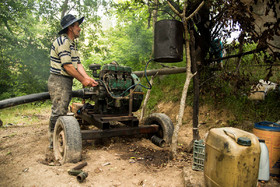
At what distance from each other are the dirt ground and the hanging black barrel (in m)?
1.82

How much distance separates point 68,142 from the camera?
2.89 meters

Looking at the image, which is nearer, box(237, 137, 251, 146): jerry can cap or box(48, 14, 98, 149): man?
box(237, 137, 251, 146): jerry can cap

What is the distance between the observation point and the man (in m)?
3.41

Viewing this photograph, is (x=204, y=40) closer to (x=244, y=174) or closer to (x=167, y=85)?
(x=167, y=85)

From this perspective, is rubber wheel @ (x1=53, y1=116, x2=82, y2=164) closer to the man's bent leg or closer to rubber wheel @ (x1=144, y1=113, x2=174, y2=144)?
the man's bent leg

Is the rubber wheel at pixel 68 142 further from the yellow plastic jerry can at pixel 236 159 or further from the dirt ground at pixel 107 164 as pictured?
the yellow plastic jerry can at pixel 236 159

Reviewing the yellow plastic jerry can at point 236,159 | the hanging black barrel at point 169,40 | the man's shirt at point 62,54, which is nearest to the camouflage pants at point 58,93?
the man's shirt at point 62,54

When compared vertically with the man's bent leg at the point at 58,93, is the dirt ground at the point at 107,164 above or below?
below

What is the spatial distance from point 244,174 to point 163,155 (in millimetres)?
1725

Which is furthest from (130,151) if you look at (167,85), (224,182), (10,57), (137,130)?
(10,57)

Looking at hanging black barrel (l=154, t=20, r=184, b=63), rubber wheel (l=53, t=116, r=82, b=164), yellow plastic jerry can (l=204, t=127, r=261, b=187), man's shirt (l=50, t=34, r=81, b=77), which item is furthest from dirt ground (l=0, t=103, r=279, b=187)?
hanging black barrel (l=154, t=20, r=184, b=63)

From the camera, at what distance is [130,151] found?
11.8ft

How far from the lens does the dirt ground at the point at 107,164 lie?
2.39m

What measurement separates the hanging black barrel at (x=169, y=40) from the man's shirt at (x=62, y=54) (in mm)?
1661
